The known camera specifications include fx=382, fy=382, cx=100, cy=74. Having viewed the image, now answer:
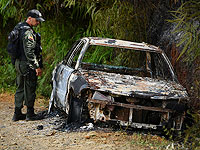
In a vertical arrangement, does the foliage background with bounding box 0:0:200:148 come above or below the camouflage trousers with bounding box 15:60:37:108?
above

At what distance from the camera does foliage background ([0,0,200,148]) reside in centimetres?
714

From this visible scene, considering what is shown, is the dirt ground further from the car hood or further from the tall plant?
the tall plant

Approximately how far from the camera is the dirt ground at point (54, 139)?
5355 millimetres

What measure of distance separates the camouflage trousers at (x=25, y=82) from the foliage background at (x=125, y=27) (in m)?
2.55

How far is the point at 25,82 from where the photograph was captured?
7.55 meters

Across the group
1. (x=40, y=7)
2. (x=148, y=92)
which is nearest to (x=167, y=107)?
(x=148, y=92)

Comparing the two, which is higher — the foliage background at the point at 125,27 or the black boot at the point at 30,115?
the foliage background at the point at 125,27

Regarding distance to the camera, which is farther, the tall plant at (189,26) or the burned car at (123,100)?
the burned car at (123,100)

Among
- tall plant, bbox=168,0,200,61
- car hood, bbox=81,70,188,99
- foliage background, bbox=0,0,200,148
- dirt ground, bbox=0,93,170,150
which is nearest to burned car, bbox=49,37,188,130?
car hood, bbox=81,70,188,99

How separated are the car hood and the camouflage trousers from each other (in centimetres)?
128

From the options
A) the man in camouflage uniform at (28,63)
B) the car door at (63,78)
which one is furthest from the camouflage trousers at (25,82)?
the car door at (63,78)

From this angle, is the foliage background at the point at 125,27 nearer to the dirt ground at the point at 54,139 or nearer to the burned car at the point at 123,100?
the burned car at the point at 123,100

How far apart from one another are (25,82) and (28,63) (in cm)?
40

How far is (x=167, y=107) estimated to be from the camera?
6.12 metres
